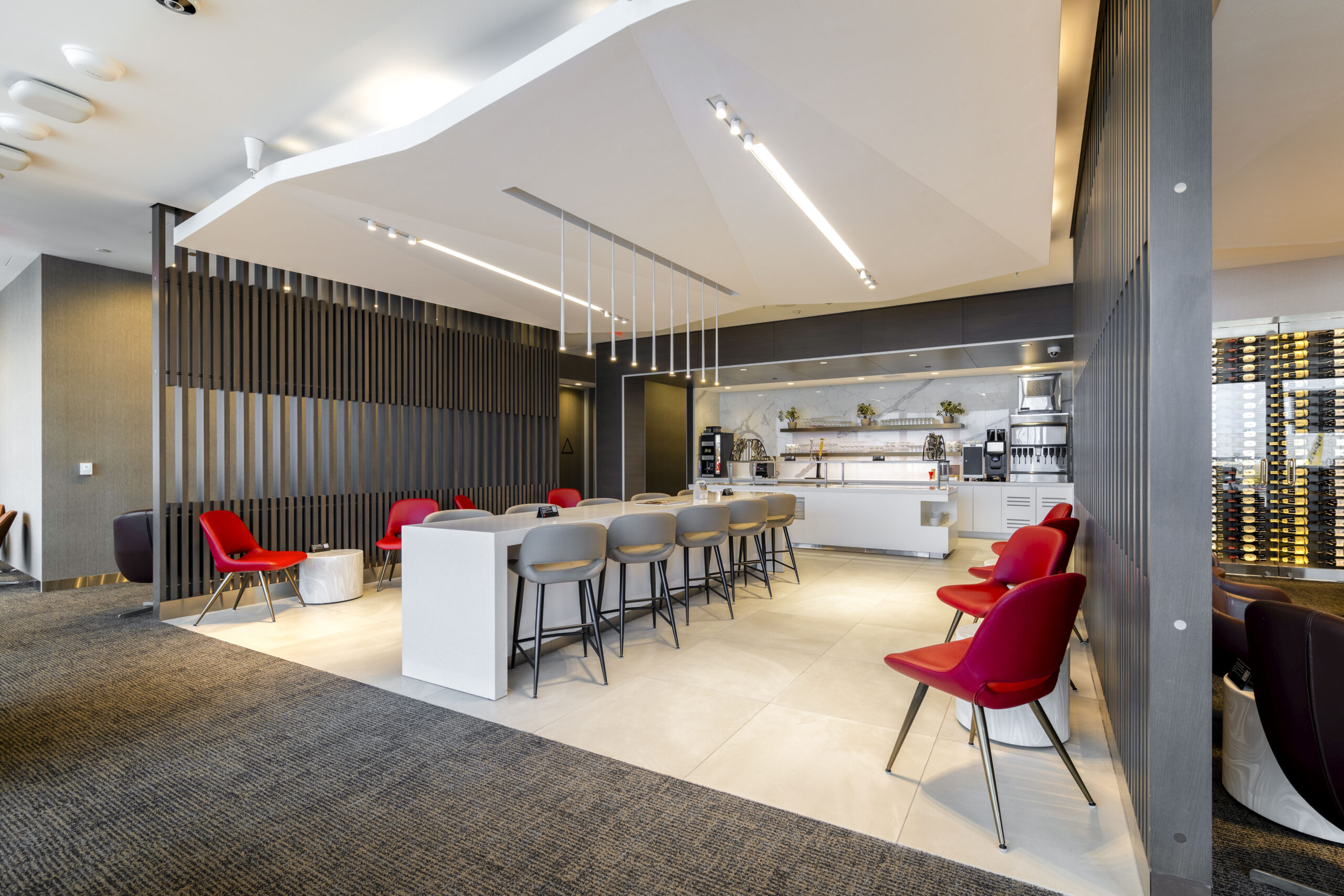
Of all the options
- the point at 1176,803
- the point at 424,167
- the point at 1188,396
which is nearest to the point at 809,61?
the point at 1188,396

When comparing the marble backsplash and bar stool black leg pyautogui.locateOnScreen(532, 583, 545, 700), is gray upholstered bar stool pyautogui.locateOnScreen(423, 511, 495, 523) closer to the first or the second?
bar stool black leg pyautogui.locateOnScreen(532, 583, 545, 700)

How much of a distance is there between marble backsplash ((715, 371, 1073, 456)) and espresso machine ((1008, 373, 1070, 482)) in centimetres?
19

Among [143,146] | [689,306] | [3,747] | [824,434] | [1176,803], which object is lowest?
[3,747]

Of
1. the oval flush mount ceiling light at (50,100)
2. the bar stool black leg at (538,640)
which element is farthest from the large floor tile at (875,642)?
the oval flush mount ceiling light at (50,100)

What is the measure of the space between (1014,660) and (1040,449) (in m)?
7.76

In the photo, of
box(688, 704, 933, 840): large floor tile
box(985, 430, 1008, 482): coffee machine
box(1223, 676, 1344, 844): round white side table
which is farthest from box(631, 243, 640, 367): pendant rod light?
box(985, 430, 1008, 482): coffee machine

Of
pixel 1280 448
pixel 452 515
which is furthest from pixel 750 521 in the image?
pixel 1280 448

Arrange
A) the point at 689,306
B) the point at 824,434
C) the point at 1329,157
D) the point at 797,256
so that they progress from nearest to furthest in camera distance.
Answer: the point at 1329,157 → the point at 797,256 → the point at 689,306 → the point at 824,434

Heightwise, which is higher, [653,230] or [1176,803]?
[653,230]

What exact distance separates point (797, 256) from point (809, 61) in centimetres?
241

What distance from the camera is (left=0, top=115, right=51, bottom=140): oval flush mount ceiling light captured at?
3861mm

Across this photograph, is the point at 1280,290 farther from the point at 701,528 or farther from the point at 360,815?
the point at 360,815

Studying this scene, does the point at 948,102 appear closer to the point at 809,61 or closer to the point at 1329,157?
the point at 809,61

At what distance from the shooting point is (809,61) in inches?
106
